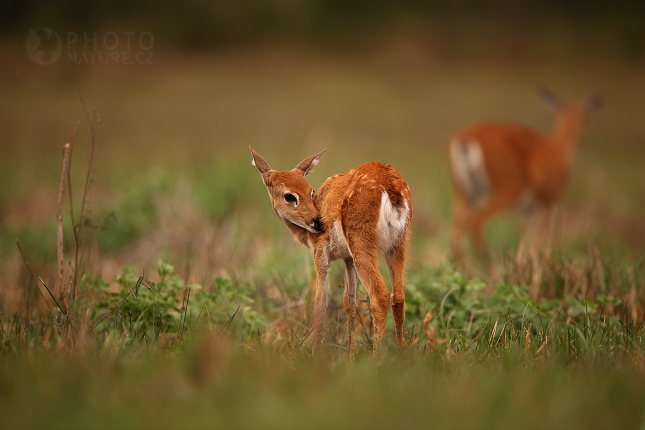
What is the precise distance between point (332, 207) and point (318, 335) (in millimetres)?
686

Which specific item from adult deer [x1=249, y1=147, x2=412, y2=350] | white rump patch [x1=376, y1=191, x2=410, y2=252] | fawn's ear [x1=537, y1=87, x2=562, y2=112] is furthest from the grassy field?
fawn's ear [x1=537, y1=87, x2=562, y2=112]

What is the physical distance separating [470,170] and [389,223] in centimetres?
632

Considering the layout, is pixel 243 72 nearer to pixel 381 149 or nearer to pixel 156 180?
pixel 381 149

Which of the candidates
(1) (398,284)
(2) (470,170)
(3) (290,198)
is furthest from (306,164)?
(2) (470,170)

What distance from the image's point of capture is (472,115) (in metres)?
21.0

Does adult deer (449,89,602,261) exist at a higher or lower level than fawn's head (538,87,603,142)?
lower

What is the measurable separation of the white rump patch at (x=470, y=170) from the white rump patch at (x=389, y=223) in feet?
20.2

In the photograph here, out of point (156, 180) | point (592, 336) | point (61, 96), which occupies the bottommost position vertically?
point (592, 336)

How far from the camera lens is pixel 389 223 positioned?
2926 mm

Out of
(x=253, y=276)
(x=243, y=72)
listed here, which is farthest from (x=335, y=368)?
(x=243, y=72)

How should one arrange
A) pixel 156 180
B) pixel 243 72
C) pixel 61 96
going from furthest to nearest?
pixel 243 72
pixel 61 96
pixel 156 180

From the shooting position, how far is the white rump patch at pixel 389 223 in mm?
2900

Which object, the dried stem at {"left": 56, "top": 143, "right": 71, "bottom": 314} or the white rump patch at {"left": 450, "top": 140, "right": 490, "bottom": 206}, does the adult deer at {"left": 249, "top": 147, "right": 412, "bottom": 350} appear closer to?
the dried stem at {"left": 56, "top": 143, "right": 71, "bottom": 314}

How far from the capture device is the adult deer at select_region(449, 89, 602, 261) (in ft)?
28.7
